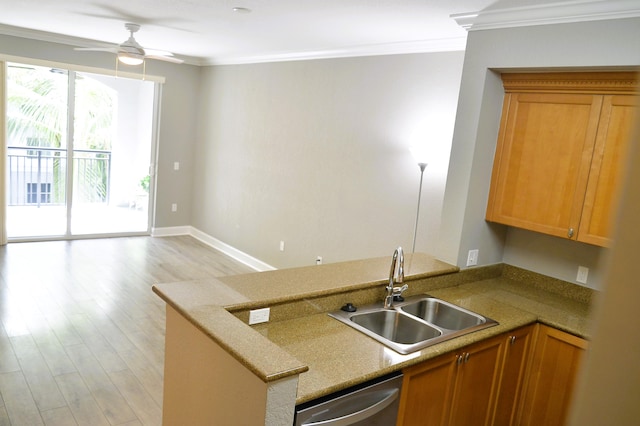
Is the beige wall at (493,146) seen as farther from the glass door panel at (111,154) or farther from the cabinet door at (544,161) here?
the glass door panel at (111,154)

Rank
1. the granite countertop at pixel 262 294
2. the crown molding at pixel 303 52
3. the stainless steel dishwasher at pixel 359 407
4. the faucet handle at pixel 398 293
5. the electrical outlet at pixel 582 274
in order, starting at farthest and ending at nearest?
the crown molding at pixel 303 52 < the electrical outlet at pixel 582 274 < the faucet handle at pixel 398 293 < the stainless steel dishwasher at pixel 359 407 < the granite countertop at pixel 262 294

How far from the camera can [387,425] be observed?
207cm

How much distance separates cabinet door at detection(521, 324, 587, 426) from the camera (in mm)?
2670

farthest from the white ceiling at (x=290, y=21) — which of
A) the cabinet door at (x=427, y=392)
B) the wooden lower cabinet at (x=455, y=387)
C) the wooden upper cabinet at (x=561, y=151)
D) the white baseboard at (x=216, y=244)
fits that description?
the white baseboard at (x=216, y=244)

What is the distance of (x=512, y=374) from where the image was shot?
276 centimetres

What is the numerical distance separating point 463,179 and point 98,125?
Result: 5.62 m

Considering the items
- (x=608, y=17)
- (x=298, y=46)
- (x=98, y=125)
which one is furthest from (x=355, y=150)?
(x=98, y=125)

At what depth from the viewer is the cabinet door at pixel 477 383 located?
7.94 feet

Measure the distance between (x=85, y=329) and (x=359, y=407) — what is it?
302 cm

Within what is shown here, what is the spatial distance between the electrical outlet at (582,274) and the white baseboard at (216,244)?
3569 millimetres

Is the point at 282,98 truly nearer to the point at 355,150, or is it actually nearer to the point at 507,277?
the point at 355,150

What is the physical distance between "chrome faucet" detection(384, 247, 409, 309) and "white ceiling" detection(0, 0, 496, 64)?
1532mm

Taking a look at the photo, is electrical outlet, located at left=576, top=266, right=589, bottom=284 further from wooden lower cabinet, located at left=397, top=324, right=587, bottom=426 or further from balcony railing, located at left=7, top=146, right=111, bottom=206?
balcony railing, located at left=7, top=146, right=111, bottom=206

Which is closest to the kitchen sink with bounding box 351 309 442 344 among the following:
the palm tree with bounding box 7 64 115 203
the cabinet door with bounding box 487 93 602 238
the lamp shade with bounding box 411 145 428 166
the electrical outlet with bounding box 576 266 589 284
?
the cabinet door with bounding box 487 93 602 238
